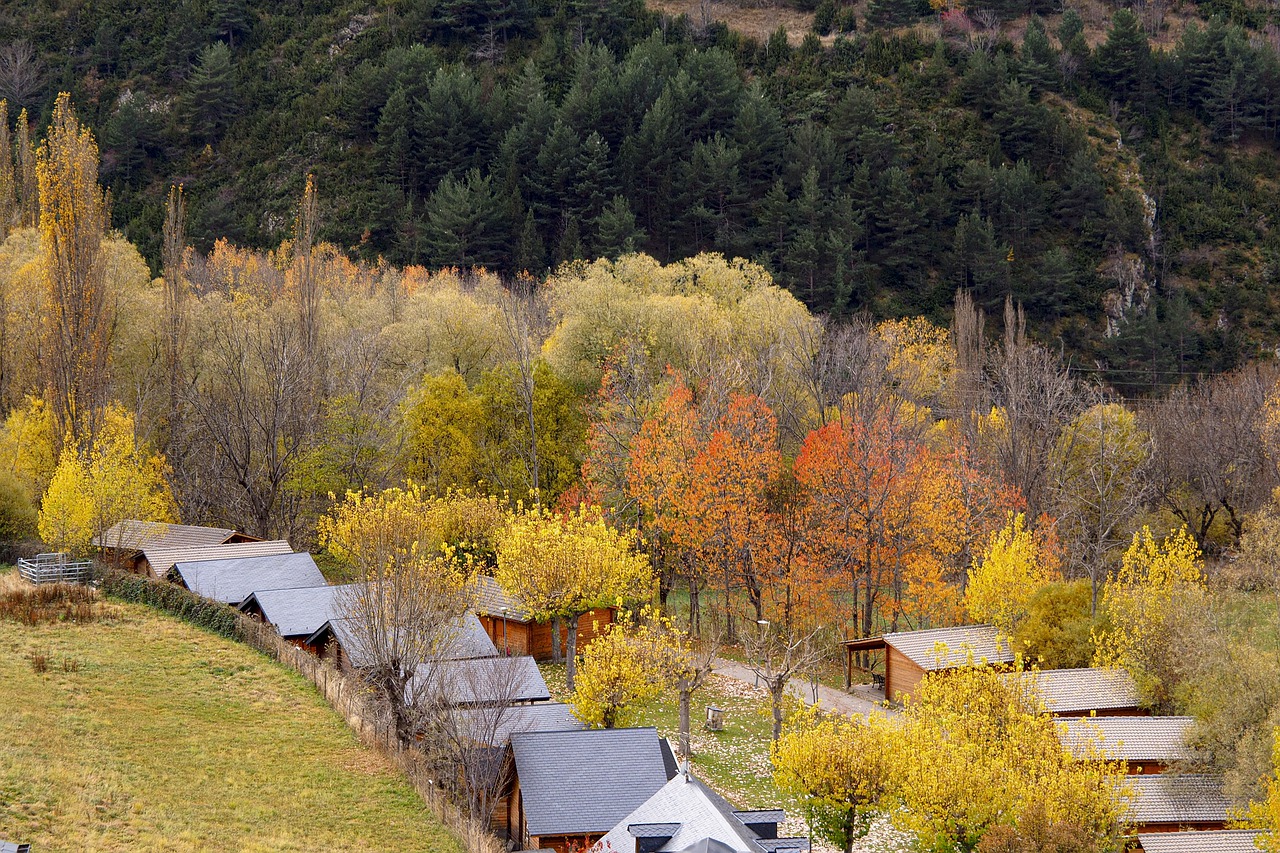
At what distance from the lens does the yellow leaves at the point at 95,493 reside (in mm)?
49531

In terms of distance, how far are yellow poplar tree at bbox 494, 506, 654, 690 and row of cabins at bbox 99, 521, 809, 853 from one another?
2.15 metres

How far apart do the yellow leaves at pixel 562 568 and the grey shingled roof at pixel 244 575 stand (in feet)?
27.0

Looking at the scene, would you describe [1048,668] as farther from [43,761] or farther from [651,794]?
[43,761]

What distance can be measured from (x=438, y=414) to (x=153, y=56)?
76.8m

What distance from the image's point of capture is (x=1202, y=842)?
3103cm

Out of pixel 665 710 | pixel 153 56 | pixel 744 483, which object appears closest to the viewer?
pixel 665 710

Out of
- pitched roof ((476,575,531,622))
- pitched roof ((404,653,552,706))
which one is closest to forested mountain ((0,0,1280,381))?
pitched roof ((476,575,531,622))

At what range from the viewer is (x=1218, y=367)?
93.4m

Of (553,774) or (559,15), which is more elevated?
(559,15)

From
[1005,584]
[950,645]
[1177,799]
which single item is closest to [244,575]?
[950,645]

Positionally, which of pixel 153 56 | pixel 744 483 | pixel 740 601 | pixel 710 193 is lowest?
pixel 740 601

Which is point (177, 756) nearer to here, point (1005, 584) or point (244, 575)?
point (244, 575)

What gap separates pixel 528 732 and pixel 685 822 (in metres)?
6.90

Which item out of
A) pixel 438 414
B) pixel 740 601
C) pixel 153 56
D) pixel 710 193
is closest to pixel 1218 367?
pixel 710 193
